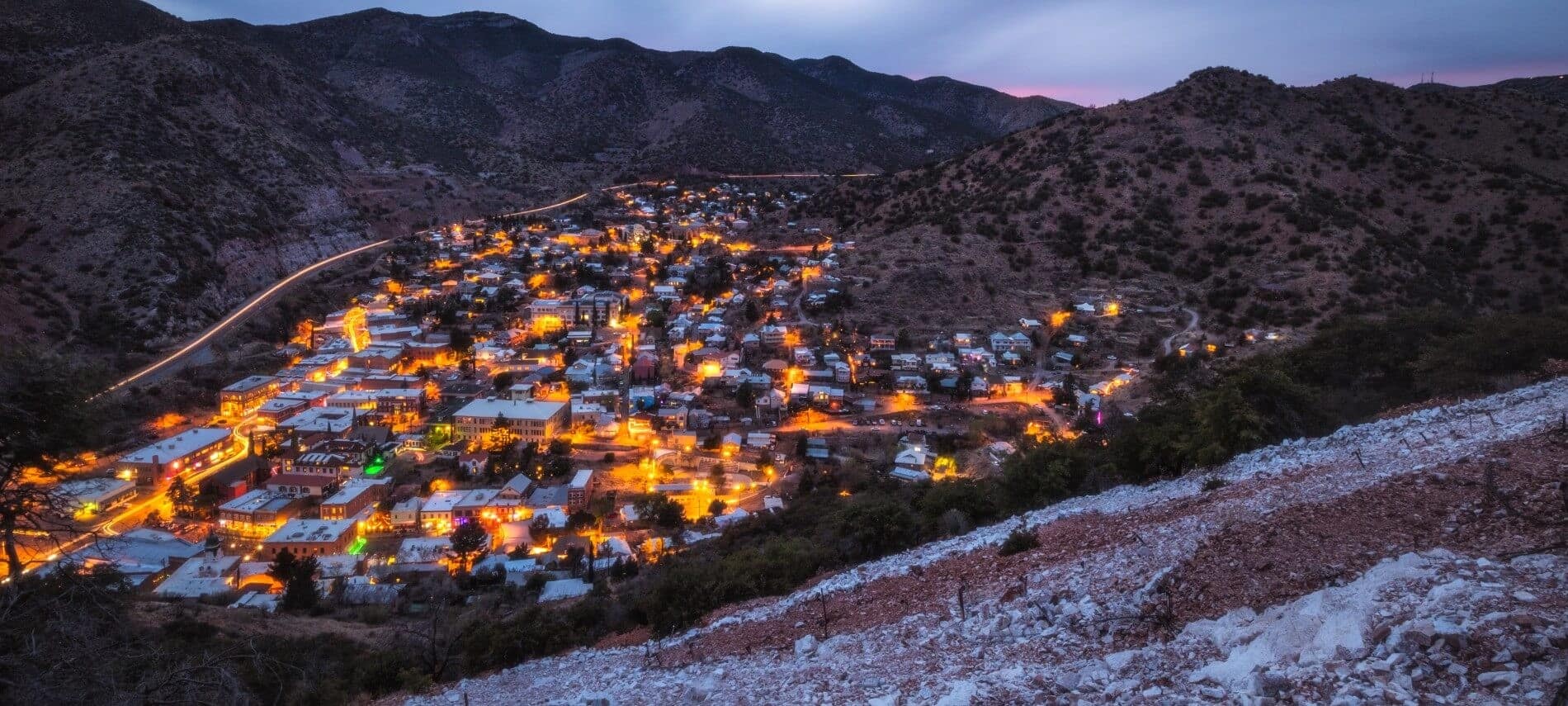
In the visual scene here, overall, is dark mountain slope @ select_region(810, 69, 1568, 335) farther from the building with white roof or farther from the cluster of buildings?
the building with white roof

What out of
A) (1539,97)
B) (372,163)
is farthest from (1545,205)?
(372,163)

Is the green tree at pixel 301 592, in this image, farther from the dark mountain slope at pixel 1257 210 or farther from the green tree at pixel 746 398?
the dark mountain slope at pixel 1257 210

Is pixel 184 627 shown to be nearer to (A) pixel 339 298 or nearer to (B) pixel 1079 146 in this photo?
(A) pixel 339 298

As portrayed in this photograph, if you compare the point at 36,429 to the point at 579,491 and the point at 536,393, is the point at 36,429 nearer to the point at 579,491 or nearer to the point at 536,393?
the point at 579,491

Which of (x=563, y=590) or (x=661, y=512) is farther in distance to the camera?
(x=661, y=512)

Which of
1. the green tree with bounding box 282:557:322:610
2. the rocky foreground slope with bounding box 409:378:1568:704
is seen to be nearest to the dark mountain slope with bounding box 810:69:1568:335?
the rocky foreground slope with bounding box 409:378:1568:704

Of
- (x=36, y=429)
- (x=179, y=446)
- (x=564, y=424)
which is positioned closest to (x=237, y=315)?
(x=179, y=446)
